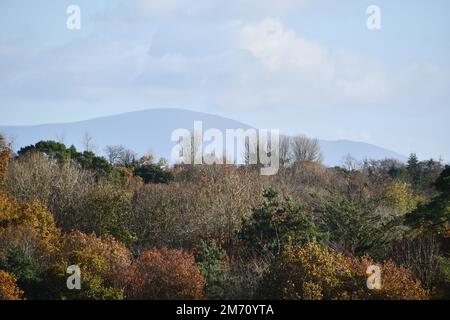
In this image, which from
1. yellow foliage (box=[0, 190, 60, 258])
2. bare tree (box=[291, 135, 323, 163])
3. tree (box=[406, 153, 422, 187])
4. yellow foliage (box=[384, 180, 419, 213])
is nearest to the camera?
yellow foliage (box=[0, 190, 60, 258])

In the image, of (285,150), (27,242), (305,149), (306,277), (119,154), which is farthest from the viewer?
(119,154)

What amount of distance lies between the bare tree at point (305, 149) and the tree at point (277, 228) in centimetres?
4166

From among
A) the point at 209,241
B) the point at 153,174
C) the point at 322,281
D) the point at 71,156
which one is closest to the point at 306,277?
the point at 322,281

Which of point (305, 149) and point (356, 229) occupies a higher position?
point (305, 149)

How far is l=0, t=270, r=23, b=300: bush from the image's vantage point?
15.4 meters

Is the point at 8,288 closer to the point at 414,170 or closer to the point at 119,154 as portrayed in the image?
the point at 414,170

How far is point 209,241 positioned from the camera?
22.2 m

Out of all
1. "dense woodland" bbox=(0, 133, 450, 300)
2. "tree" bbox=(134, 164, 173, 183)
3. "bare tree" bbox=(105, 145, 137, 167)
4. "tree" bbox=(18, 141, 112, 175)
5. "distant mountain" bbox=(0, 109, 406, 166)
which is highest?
"distant mountain" bbox=(0, 109, 406, 166)

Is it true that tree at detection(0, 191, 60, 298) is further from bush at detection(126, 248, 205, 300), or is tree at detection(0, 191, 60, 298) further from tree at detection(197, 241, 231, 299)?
tree at detection(197, 241, 231, 299)

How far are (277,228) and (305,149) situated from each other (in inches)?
1747

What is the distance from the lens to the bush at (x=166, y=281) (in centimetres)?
1548

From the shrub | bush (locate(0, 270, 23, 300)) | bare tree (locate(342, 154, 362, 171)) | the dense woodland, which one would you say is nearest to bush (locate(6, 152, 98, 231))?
the dense woodland

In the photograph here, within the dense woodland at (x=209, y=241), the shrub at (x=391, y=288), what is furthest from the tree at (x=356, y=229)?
the shrub at (x=391, y=288)

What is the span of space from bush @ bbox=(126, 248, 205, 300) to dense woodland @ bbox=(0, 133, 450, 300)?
27 millimetres
